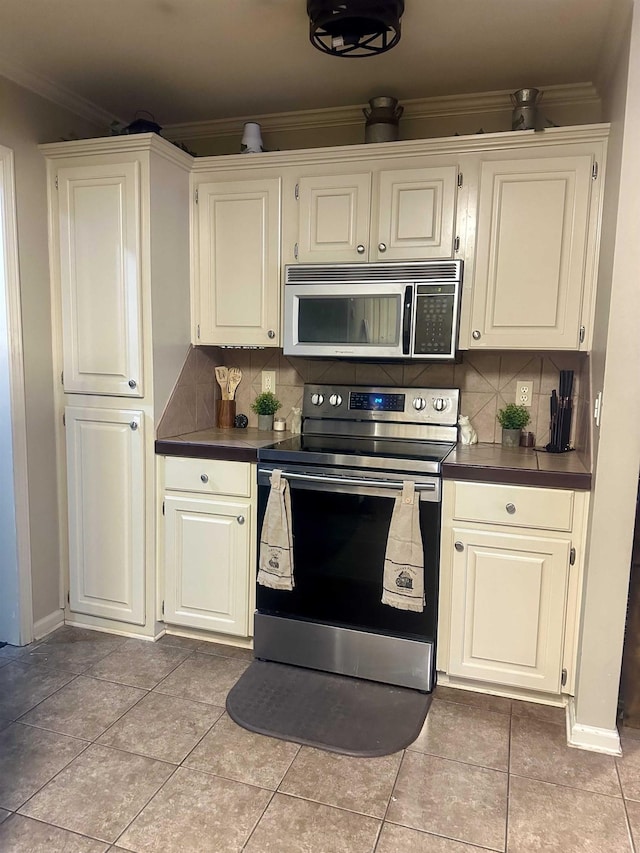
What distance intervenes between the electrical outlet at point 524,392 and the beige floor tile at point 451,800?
59.8 inches

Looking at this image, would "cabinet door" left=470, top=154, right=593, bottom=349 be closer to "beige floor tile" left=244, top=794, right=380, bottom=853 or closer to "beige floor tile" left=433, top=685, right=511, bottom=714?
"beige floor tile" left=433, top=685, right=511, bottom=714

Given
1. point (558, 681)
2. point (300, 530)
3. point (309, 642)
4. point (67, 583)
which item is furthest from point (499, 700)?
point (67, 583)

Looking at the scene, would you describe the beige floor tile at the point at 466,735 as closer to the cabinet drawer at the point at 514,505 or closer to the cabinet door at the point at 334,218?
the cabinet drawer at the point at 514,505

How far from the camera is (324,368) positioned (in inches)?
120

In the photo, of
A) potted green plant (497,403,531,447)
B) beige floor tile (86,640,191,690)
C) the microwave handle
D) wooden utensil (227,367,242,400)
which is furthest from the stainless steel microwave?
beige floor tile (86,640,191,690)

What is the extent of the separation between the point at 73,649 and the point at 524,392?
234cm

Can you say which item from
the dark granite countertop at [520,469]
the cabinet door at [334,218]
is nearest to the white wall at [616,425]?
the dark granite countertop at [520,469]

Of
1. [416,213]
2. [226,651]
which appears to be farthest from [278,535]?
[416,213]

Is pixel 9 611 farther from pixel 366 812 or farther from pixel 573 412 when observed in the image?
pixel 573 412

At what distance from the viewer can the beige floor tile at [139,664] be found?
2.44 meters

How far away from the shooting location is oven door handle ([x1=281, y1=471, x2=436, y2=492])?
2270 millimetres

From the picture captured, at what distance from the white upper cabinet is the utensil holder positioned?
2.87 feet

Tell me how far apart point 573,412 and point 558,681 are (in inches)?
44.0

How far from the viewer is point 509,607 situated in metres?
2.27
